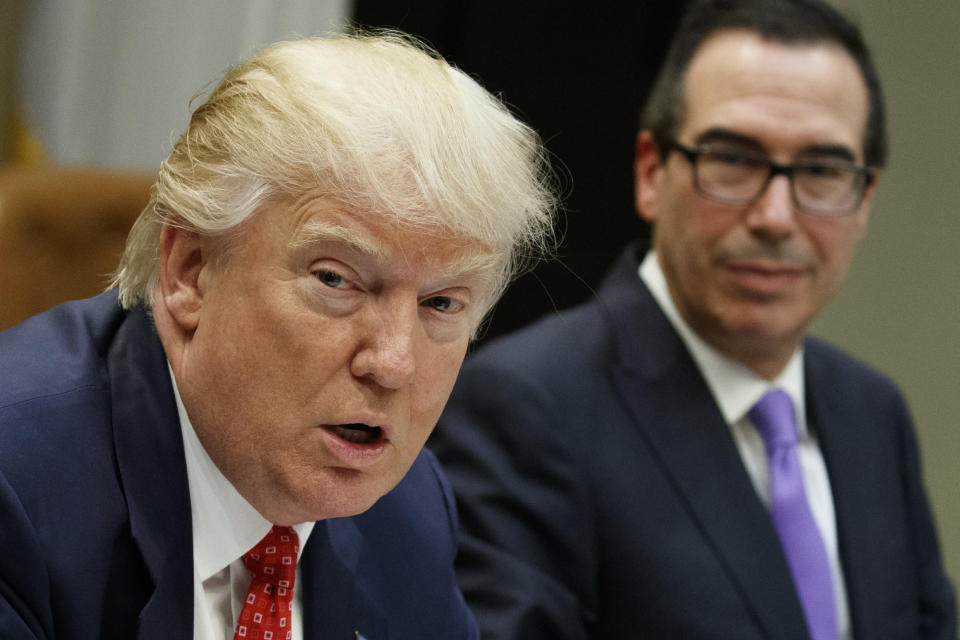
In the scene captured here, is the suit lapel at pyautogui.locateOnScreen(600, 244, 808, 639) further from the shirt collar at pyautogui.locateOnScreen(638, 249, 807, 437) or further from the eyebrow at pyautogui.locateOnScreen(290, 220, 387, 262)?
the eyebrow at pyautogui.locateOnScreen(290, 220, 387, 262)

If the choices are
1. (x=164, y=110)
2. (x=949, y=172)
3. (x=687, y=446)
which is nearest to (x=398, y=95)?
(x=687, y=446)

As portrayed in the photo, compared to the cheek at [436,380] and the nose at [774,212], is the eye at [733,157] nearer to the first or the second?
the nose at [774,212]

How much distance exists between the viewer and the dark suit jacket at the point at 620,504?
1.88m

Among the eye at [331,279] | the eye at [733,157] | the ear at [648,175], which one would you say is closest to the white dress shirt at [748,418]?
the ear at [648,175]

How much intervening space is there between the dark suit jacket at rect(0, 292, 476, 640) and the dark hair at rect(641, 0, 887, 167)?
4.04 ft

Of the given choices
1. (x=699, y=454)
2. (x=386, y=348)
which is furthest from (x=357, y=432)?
(x=699, y=454)

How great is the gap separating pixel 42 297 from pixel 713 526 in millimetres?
1453

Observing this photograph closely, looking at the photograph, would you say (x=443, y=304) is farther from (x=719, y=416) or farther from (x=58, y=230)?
(x=58, y=230)

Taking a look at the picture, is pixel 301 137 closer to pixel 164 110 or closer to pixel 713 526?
pixel 713 526

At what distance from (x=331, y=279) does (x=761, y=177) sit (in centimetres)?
121

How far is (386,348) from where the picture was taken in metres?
1.12

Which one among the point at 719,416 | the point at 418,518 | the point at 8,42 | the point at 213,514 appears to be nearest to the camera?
the point at 213,514

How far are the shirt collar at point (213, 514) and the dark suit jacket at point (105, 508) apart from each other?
0.07ft

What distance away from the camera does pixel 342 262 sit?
1111 mm
